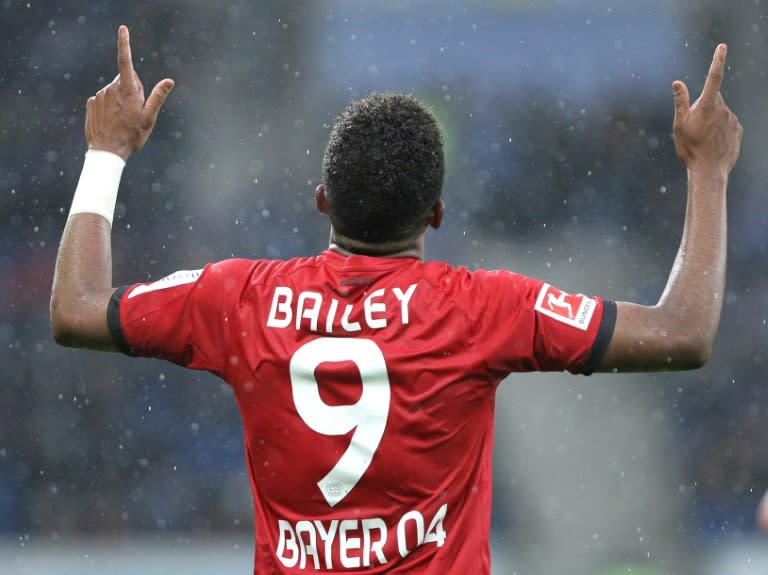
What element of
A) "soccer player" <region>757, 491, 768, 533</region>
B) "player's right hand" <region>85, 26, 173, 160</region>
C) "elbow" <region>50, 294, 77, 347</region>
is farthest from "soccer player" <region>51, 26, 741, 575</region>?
"soccer player" <region>757, 491, 768, 533</region>

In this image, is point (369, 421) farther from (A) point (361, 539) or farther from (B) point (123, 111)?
(B) point (123, 111)

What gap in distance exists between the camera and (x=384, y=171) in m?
1.86

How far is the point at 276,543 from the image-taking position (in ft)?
6.10

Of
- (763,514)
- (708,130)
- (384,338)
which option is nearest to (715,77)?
(708,130)

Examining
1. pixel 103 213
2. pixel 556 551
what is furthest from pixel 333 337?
pixel 556 551

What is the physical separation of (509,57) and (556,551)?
4482mm

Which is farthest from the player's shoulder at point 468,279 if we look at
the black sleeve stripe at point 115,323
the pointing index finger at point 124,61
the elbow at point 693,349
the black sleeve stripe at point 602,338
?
the pointing index finger at point 124,61

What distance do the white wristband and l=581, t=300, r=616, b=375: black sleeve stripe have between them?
845mm

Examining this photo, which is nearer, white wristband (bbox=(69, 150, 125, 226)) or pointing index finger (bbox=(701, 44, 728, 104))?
pointing index finger (bbox=(701, 44, 728, 104))

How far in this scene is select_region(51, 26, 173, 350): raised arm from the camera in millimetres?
1857

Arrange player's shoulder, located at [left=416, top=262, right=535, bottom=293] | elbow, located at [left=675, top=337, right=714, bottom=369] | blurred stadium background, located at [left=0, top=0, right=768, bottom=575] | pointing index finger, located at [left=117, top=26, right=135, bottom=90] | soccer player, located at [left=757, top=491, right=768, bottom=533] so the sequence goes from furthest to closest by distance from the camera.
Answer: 1. blurred stadium background, located at [left=0, top=0, right=768, bottom=575]
2. soccer player, located at [left=757, top=491, right=768, bottom=533]
3. pointing index finger, located at [left=117, top=26, right=135, bottom=90]
4. player's shoulder, located at [left=416, top=262, right=535, bottom=293]
5. elbow, located at [left=675, top=337, right=714, bottom=369]

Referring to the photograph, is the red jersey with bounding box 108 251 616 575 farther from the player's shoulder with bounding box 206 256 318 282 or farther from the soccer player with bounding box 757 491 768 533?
the soccer player with bounding box 757 491 768 533

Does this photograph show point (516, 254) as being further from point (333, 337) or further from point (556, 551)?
point (333, 337)

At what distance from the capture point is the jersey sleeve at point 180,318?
1.86 metres
